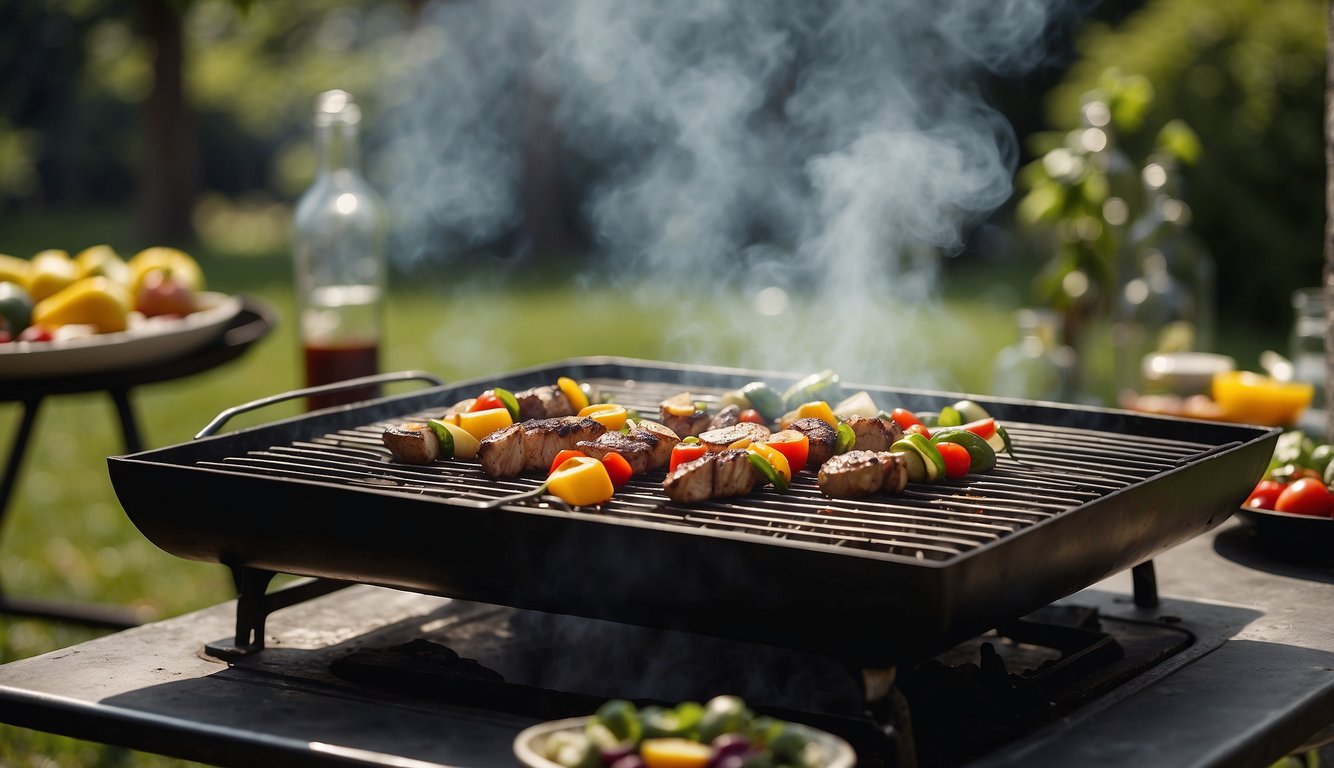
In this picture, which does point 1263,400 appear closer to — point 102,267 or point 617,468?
point 617,468

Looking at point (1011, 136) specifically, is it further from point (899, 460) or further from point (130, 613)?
point (899, 460)

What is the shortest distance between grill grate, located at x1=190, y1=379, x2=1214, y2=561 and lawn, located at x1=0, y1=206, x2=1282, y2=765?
91.5 inches

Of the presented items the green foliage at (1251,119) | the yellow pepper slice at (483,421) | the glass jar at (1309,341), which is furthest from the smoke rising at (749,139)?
the yellow pepper slice at (483,421)

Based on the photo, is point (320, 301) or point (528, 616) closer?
point (528, 616)

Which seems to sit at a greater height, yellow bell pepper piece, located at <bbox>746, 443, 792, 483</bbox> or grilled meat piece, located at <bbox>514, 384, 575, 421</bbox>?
grilled meat piece, located at <bbox>514, 384, 575, 421</bbox>

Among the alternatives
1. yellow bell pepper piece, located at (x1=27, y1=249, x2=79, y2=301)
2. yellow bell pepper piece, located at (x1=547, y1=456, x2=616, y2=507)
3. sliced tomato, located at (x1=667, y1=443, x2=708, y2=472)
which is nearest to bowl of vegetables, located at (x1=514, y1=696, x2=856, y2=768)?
yellow bell pepper piece, located at (x1=547, y1=456, x2=616, y2=507)

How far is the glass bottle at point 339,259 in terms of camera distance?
4895 mm

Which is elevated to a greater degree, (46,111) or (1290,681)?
(46,111)

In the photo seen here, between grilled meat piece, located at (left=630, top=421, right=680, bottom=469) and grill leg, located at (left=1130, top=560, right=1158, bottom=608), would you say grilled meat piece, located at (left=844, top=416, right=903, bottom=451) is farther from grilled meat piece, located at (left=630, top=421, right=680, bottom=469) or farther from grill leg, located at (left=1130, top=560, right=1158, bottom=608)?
grill leg, located at (left=1130, top=560, right=1158, bottom=608)

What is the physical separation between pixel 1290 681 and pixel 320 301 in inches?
137

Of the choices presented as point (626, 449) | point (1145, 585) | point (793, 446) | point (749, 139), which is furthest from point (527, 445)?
point (749, 139)

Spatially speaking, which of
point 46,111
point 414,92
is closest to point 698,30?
point 414,92

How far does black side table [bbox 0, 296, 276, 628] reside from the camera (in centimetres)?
409

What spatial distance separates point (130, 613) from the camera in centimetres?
532
